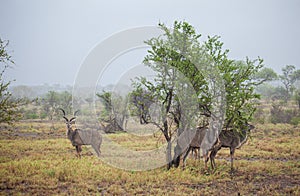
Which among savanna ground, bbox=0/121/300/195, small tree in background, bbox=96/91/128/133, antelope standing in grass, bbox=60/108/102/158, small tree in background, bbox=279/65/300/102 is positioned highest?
small tree in background, bbox=279/65/300/102

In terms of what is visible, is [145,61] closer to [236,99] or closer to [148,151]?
[236,99]

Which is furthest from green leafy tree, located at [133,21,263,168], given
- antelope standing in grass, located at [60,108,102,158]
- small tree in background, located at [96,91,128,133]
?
small tree in background, located at [96,91,128,133]

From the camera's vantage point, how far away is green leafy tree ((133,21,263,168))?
1348 centimetres

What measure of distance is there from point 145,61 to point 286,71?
268ft

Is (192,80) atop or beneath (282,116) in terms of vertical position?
atop

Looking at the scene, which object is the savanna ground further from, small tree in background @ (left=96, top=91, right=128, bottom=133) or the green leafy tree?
small tree in background @ (left=96, top=91, right=128, bottom=133)

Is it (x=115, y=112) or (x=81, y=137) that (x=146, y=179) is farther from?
(x=115, y=112)

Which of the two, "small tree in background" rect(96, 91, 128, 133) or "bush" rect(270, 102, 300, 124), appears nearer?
"small tree in background" rect(96, 91, 128, 133)

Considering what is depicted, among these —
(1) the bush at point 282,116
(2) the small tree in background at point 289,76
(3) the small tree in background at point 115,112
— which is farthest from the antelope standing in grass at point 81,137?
→ (2) the small tree in background at point 289,76

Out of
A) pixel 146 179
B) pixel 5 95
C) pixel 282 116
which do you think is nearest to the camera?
pixel 146 179

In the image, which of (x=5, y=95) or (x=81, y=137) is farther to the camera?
(x=81, y=137)

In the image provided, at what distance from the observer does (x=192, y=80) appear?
45.1 feet

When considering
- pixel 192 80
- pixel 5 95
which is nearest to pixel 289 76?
pixel 192 80

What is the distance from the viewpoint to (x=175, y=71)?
1395 cm
